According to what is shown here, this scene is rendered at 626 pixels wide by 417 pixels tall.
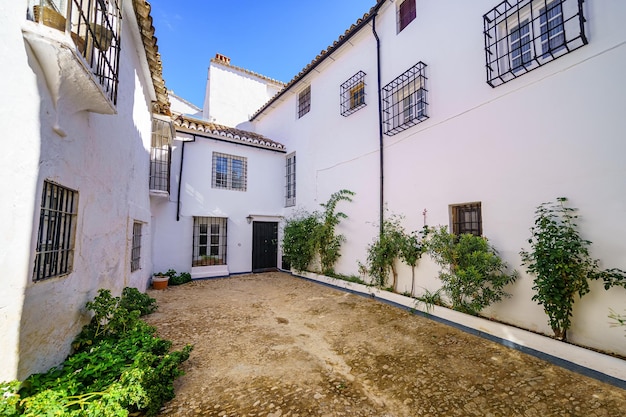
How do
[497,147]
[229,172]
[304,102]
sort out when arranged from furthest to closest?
[304,102] → [229,172] → [497,147]

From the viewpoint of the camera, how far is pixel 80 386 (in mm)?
2328

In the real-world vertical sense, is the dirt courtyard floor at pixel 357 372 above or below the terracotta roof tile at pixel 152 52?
below

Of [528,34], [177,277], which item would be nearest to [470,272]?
[528,34]

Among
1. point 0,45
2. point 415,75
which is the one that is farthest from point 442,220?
point 0,45

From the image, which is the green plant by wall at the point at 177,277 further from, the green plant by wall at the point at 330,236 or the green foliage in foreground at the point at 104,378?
the green foliage in foreground at the point at 104,378

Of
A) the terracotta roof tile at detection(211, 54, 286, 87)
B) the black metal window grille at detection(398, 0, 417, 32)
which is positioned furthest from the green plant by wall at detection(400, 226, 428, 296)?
the terracotta roof tile at detection(211, 54, 286, 87)

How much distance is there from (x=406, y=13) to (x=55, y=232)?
8.59m

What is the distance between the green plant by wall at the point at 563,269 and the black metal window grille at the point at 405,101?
134 inches

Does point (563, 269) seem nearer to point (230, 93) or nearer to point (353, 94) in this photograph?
point (353, 94)

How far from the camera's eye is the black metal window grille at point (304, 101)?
1064 centimetres

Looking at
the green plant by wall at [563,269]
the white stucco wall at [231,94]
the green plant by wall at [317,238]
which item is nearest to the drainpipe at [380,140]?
the green plant by wall at [317,238]

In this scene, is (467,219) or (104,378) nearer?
(104,378)

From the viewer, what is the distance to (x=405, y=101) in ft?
22.8

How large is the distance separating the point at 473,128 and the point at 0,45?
21.1 ft
